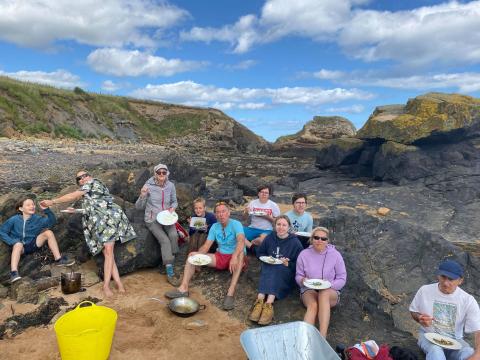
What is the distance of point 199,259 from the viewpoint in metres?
6.69

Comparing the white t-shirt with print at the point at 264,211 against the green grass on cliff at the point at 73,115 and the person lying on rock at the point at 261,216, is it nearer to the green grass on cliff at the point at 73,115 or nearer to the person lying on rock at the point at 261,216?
the person lying on rock at the point at 261,216

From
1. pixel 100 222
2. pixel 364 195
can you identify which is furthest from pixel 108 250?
pixel 364 195

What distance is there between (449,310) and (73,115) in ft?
143

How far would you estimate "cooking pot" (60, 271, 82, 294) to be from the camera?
6465 millimetres

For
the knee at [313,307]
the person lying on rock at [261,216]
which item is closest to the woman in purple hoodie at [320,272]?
the knee at [313,307]

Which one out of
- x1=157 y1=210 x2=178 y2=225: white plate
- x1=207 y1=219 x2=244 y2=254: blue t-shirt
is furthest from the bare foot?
x1=207 y1=219 x2=244 y2=254: blue t-shirt

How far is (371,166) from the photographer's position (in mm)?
26156

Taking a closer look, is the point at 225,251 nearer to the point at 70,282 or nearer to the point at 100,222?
the point at 100,222

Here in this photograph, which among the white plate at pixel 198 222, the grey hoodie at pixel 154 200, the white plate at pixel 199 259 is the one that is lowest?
the white plate at pixel 199 259

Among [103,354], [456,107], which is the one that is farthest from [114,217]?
[456,107]

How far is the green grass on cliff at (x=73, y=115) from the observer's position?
3547 cm

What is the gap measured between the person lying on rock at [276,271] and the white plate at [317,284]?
75cm

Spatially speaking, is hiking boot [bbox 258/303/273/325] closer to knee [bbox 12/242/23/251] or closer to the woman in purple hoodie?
the woman in purple hoodie

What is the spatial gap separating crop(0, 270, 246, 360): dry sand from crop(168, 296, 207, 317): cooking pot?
89 millimetres
